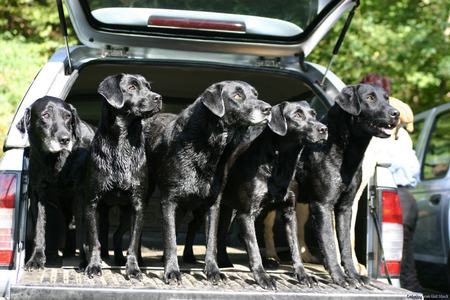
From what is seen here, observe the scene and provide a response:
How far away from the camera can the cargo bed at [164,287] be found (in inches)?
171

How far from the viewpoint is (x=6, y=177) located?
16.4 feet

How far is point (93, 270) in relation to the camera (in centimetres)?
507

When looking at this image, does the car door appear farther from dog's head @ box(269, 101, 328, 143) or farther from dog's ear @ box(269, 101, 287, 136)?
dog's ear @ box(269, 101, 287, 136)

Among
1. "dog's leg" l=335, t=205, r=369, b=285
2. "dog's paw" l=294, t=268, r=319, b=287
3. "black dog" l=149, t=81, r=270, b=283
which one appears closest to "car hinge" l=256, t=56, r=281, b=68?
"black dog" l=149, t=81, r=270, b=283

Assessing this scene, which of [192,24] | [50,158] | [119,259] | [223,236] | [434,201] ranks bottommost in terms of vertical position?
[434,201]

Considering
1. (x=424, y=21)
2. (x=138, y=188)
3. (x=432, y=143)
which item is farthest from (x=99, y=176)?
(x=424, y=21)

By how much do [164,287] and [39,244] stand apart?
1152 mm

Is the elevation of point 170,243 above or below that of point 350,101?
below

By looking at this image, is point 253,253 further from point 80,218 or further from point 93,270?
point 80,218

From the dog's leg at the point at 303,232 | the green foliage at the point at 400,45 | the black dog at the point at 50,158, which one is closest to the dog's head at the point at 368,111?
the dog's leg at the point at 303,232

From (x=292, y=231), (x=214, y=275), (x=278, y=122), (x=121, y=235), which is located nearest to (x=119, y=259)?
(x=121, y=235)

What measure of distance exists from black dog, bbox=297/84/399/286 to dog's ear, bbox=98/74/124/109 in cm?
140

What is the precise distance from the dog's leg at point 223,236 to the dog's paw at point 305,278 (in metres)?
A: 0.80

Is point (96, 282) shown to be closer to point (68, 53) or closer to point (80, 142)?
point (80, 142)
